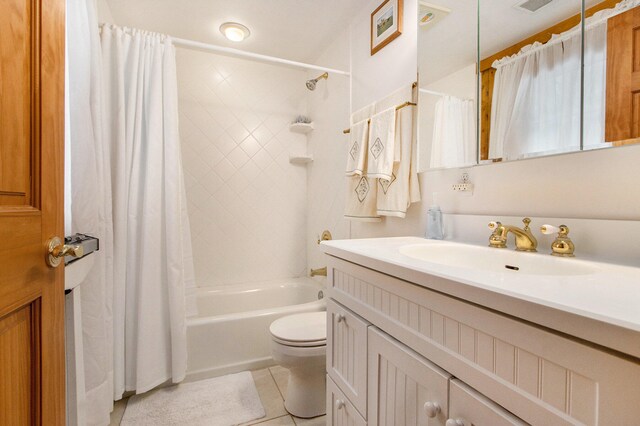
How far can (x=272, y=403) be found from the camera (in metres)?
1.57

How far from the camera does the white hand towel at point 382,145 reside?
4.65 ft

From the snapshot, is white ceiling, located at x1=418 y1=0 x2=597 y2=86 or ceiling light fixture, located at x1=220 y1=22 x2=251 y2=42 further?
ceiling light fixture, located at x1=220 y1=22 x2=251 y2=42

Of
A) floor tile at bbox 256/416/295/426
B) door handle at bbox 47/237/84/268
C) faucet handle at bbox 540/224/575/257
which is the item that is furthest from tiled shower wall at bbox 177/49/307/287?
faucet handle at bbox 540/224/575/257

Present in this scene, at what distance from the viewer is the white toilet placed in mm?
1399

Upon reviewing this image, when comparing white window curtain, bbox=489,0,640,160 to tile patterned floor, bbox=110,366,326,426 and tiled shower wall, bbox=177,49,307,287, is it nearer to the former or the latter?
tile patterned floor, bbox=110,366,326,426

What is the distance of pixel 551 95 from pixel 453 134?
1.17ft

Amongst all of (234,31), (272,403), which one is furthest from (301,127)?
(272,403)

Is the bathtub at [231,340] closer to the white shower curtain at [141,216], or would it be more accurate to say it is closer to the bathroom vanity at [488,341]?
the white shower curtain at [141,216]

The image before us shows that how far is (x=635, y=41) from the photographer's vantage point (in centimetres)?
72

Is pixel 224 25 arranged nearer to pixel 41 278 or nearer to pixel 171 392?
pixel 41 278

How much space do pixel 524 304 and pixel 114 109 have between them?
1.87 meters

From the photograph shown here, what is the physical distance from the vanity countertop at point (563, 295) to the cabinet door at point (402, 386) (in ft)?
0.60

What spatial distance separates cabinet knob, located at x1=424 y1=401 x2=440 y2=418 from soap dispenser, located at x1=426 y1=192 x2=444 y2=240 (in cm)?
71

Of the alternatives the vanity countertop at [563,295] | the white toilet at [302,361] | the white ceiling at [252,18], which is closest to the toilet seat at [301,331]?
the white toilet at [302,361]
